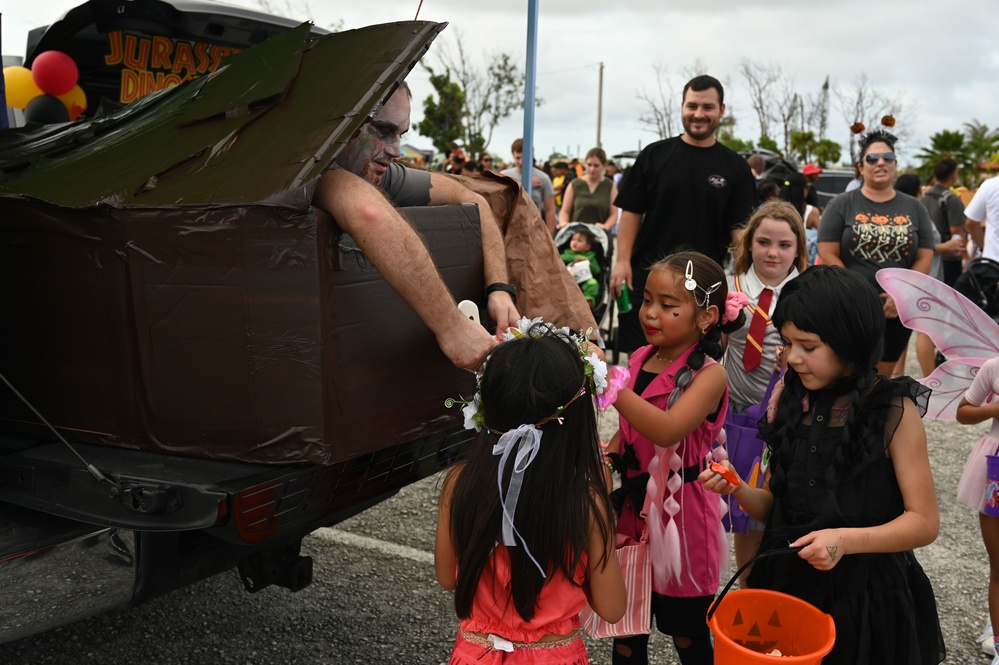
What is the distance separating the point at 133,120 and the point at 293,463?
4.29 ft

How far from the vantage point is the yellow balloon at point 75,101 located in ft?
13.5

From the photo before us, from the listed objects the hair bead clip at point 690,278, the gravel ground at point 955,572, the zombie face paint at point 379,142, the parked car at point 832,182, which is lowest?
the gravel ground at point 955,572

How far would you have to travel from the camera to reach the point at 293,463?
2.10 metres

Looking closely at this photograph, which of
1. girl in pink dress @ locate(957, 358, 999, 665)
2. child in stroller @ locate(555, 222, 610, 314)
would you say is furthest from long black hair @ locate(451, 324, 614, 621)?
child in stroller @ locate(555, 222, 610, 314)

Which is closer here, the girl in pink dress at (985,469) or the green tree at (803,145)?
the girl in pink dress at (985,469)

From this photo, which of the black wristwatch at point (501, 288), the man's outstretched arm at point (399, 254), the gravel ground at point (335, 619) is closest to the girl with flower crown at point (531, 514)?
the man's outstretched arm at point (399, 254)

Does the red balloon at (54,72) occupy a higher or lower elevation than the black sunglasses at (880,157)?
higher

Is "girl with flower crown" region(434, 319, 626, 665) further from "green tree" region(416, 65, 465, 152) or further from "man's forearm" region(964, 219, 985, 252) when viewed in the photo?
"green tree" region(416, 65, 465, 152)

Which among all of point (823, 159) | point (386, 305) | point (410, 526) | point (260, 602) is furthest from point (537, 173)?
point (823, 159)

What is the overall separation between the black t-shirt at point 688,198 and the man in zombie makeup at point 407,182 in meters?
1.66

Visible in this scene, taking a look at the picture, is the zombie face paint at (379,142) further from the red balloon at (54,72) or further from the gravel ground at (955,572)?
the red balloon at (54,72)

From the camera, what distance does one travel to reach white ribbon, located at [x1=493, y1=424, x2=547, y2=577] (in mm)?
1817

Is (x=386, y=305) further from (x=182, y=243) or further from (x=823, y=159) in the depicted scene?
(x=823, y=159)

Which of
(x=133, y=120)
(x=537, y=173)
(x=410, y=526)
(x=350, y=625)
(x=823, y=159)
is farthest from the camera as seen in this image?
(x=823, y=159)
